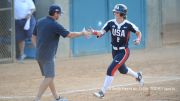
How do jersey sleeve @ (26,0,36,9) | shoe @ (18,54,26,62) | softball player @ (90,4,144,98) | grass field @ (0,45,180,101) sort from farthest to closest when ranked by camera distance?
shoe @ (18,54,26,62), jersey sleeve @ (26,0,36,9), grass field @ (0,45,180,101), softball player @ (90,4,144,98)

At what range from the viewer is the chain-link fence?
15953 millimetres

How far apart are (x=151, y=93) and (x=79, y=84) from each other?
185cm

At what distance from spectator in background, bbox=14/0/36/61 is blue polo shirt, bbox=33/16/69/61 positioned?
17.1ft

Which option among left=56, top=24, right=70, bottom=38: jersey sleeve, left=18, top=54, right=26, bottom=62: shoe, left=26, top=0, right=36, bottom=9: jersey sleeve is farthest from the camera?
left=18, top=54, right=26, bottom=62: shoe

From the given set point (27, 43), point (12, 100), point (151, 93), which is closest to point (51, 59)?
point (12, 100)

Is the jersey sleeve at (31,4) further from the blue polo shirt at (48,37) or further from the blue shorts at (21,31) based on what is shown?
the blue polo shirt at (48,37)

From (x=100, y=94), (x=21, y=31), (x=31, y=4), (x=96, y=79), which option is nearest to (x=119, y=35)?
(x=100, y=94)

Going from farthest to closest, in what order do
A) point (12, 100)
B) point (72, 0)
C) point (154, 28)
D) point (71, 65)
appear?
1. point (154, 28)
2. point (72, 0)
3. point (71, 65)
4. point (12, 100)

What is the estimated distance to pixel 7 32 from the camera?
Result: 1603 cm

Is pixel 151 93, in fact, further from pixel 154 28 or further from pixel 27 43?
pixel 154 28

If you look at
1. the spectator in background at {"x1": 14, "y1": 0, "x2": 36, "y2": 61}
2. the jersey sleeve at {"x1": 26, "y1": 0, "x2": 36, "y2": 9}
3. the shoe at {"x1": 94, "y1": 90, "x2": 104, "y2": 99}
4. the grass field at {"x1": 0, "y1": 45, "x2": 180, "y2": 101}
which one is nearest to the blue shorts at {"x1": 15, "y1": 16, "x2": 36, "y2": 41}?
the spectator in background at {"x1": 14, "y1": 0, "x2": 36, "y2": 61}

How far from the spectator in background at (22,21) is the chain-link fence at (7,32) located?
0.51 feet

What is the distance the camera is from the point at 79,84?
Result: 1303 cm

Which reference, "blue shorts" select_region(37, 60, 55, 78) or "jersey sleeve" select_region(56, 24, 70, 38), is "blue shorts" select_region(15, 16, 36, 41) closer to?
"blue shorts" select_region(37, 60, 55, 78)
